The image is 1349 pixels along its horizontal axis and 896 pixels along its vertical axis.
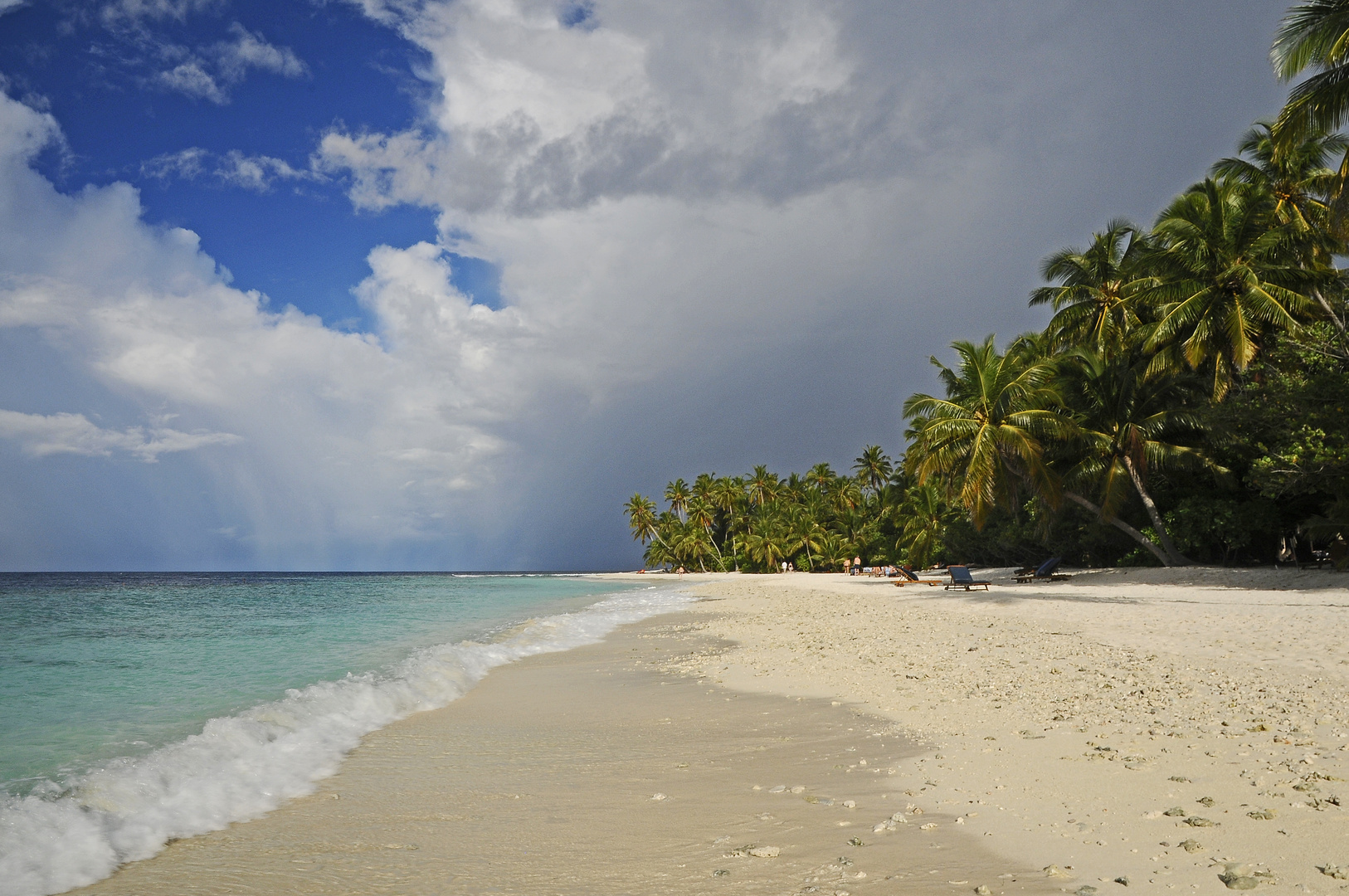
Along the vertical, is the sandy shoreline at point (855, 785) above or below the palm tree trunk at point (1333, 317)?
below

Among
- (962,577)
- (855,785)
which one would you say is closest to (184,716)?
(855,785)

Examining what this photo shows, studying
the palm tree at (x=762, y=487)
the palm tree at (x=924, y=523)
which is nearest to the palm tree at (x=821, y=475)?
the palm tree at (x=762, y=487)

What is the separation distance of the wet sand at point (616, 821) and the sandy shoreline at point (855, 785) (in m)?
0.02

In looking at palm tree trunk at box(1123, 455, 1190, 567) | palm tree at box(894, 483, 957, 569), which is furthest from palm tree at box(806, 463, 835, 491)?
palm tree trunk at box(1123, 455, 1190, 567)

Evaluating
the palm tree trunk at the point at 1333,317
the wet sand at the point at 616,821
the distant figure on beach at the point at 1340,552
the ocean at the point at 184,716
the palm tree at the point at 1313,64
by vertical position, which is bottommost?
the ocean at the point at 184,716

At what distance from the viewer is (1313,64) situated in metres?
16.2

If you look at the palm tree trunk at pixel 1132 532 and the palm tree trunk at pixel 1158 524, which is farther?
the palm tree trunk at pixel 1132 532

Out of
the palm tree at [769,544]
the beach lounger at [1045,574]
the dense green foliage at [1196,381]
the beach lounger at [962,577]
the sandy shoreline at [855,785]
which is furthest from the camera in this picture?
the palm tree at [769,544]

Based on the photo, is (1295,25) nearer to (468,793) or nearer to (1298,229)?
(1298,229)

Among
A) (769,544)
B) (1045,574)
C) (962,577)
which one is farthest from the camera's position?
(769,544)

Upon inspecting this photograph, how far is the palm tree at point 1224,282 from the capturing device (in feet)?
72.2

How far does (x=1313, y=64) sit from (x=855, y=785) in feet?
67.8

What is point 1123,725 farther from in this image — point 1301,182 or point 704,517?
point 704,517

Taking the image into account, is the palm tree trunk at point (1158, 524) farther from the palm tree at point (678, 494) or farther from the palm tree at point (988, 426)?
the palm tree at point (678, 494)
